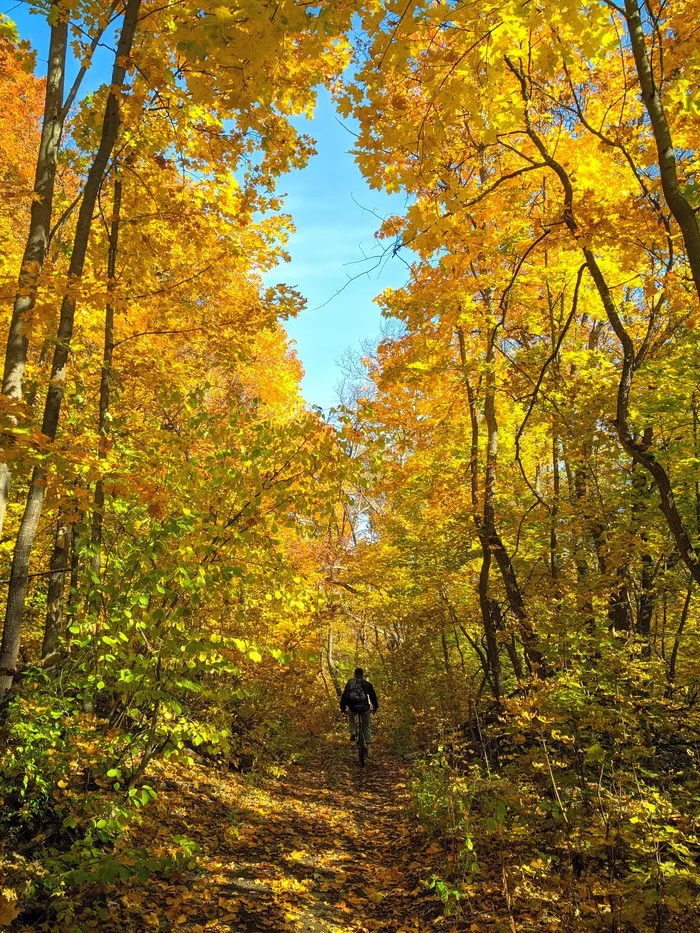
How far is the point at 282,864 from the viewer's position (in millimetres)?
5105

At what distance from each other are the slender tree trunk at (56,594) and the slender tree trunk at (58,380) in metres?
1.11

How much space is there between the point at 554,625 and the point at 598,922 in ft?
8.11

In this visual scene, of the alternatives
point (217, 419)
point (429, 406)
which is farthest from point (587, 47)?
point (429, 406)

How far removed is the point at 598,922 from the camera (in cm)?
333

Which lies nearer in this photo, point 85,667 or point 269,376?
point 85,667

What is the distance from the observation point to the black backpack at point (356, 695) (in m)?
9.34

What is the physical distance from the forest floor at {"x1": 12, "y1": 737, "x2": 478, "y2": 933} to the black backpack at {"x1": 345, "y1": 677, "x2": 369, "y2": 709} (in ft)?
4.64

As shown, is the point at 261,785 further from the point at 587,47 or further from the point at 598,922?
the point at 587,47

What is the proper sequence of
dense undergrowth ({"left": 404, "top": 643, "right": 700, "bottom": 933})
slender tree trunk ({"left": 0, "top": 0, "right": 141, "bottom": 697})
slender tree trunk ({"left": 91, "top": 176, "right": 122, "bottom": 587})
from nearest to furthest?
dense undergrowth ({"left": 404, "top": 643, "right": 700, "bottom": 933}) < slender tree trunk ({"left": 0, "top": 0, "right": 141, "bottom": 697}) < slender tree trunk ({"left": 91, "top": 176, "right": 122, "bottom": 587})

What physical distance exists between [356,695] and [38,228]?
8.09m

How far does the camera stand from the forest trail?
3.92 meters

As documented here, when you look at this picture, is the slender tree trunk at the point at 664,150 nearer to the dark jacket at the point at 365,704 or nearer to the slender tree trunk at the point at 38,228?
the slender tree trunk at the point at 38,228

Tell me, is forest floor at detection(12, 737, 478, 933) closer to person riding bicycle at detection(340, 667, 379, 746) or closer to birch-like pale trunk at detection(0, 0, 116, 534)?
person riding bicycle at detection(340, 667, 379, 746)

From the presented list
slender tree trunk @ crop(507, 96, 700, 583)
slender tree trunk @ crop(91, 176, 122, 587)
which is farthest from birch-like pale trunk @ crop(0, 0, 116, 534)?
slender tree trunk @ crop(507, 96, 700, 583)
